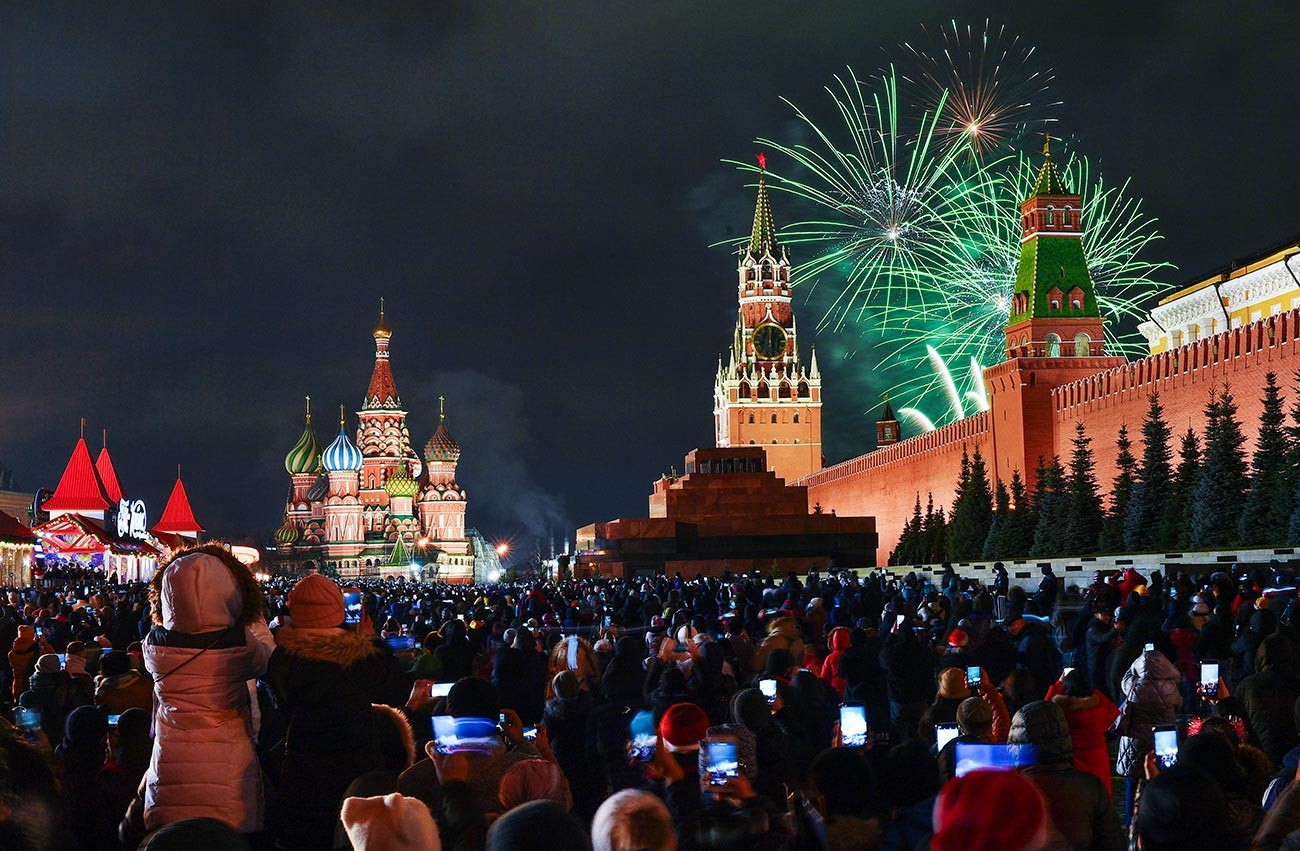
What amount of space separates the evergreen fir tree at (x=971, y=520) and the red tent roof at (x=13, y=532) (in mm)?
20476

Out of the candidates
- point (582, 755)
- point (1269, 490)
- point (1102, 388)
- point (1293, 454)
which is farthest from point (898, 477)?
point (582, 755)

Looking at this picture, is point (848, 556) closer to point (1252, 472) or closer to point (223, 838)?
point (1252, 472)

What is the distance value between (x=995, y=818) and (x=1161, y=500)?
25.2 meters

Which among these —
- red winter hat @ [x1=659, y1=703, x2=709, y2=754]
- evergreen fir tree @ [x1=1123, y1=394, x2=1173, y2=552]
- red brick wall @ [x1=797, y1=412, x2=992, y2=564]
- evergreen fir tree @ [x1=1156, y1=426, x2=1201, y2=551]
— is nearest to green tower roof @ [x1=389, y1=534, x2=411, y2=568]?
red brick wall @ [x1=797, y1=412, x2=992, y2=564]

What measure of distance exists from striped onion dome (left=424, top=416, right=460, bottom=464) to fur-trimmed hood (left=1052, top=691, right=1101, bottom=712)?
10349 centimetres

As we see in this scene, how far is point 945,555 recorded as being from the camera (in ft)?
117

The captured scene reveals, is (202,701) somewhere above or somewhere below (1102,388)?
below

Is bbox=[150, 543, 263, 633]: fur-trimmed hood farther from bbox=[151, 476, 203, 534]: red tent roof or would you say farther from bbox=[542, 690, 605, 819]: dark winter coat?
bbox=[151, 476, 203, 534]: red tent roof

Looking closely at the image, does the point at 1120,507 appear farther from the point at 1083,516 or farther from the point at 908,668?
the point at 908,668

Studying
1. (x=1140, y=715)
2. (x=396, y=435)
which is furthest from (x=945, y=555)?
(x=396, y=435)

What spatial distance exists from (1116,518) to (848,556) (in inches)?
790

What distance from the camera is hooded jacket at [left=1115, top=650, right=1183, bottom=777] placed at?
632 cm

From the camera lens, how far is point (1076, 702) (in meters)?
5.52

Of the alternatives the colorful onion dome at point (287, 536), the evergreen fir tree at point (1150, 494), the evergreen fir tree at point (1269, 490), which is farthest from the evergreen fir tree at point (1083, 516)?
the colorful onion dome at point (287, 536)
